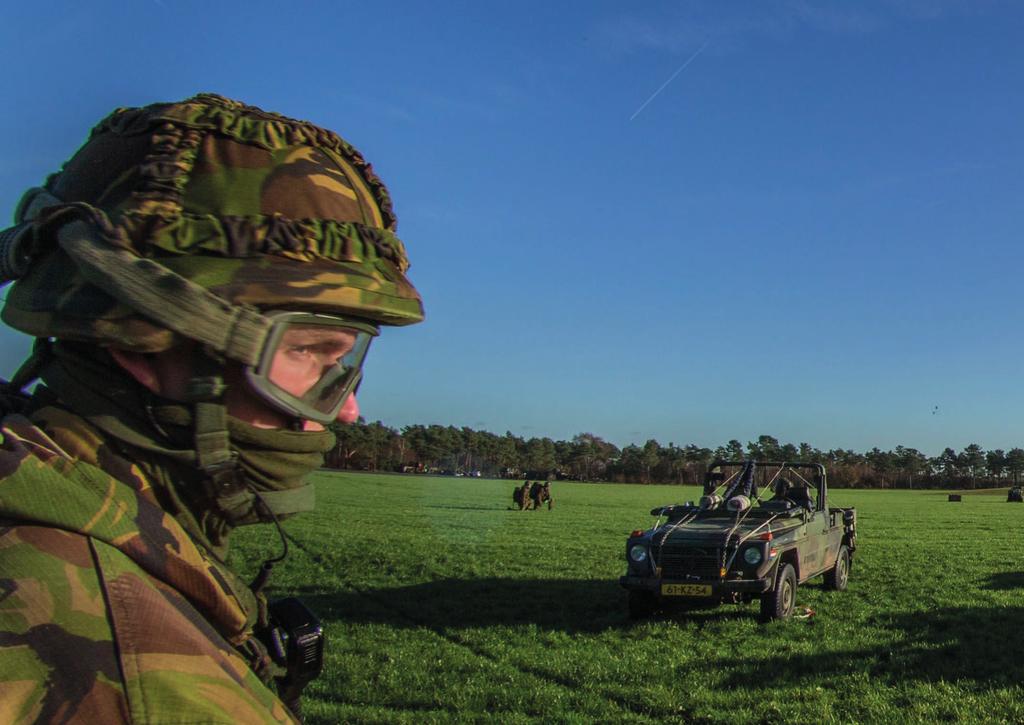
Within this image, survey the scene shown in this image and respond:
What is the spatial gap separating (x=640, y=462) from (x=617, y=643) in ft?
371

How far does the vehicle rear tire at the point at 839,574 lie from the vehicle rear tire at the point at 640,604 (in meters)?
3.90

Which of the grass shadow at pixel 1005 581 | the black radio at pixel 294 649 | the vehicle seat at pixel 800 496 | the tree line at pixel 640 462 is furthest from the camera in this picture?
the tree line at pixel 640 462

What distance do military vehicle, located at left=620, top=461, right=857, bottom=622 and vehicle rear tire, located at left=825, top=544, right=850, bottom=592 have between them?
0.05ft

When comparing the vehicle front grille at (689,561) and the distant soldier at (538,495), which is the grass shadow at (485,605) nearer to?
the vehicle front grille at (689,561)

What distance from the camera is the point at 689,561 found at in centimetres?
1054

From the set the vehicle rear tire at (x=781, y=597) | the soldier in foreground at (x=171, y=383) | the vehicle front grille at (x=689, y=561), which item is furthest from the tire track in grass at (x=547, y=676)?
the vehicle rear tire at (x=781, y=597)

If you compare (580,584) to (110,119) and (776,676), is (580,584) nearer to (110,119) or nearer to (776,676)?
(776,676)

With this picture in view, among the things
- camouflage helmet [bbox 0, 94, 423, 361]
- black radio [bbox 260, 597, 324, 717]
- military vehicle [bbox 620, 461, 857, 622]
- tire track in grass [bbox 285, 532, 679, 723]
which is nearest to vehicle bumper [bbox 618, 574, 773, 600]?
military vehicle [bbox 620, 461, 857, 622]

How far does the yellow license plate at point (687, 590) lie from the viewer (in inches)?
404

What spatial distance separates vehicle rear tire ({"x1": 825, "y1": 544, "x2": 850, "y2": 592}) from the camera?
13.3 m

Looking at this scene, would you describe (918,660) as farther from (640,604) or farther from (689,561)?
(640,604)

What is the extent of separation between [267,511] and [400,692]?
20.6 feet

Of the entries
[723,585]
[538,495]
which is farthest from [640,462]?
[723,585]

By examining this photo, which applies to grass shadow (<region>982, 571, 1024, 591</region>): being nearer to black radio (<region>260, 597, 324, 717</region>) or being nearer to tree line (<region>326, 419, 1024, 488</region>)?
black radio (<region>260, 597, 324, 717</region>)
